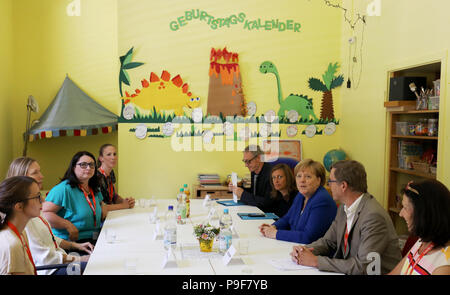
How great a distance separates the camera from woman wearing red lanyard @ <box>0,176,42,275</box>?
70.6 inches

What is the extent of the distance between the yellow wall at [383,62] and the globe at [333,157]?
11 cm

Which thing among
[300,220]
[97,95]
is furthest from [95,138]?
[300,220]

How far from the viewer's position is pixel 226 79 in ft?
17.6

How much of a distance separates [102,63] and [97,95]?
44 centimetres

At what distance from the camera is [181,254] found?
235cm

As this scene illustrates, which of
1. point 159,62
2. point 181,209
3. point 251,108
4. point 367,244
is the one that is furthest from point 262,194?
point 159,62

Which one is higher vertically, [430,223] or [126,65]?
[126,65]

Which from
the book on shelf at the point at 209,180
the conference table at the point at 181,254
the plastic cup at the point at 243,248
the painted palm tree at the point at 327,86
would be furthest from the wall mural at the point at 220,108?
the plastic cup at the point at 243,248

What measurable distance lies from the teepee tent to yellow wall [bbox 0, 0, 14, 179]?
34cm

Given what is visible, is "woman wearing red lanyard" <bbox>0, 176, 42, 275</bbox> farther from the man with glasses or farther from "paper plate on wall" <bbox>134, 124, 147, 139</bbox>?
"paper plate on wall" <bbox>134, 124, 147, 139</bbox>

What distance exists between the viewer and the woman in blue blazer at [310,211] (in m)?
2.64

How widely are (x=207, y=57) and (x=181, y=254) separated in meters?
3.45

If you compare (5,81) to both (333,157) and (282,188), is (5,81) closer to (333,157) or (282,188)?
(282,188)
